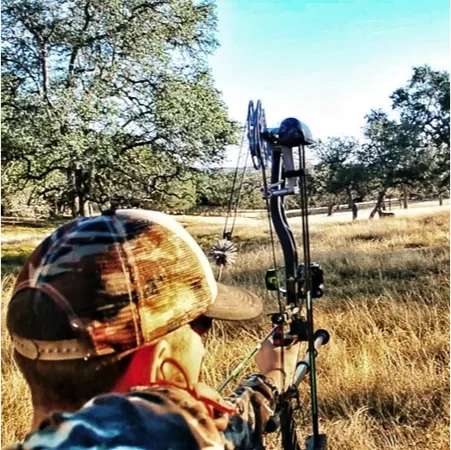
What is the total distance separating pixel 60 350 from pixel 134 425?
0.21 meters

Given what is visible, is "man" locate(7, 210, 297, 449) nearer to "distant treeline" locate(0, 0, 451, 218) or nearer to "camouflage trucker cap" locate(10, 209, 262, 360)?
"camouflage trucker cap" locate(10, 209, 262, 360)

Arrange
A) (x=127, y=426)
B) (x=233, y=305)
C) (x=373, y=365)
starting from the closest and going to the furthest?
(x=127, y=426)
(x=233, y=305)
(x=373, y=365)

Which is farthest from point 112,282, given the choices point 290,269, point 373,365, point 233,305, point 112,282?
point 373,365

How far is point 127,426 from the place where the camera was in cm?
68

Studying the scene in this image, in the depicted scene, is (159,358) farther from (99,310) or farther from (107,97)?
(107,97)

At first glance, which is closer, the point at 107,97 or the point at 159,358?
the point at 159,358

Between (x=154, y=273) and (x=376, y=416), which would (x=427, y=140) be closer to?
(x=376, y=416)

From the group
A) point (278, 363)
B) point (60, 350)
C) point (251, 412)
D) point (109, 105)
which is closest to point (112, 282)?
point (60, 350)

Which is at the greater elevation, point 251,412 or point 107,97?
point 107,97

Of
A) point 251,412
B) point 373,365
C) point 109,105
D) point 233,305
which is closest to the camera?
point 233,305

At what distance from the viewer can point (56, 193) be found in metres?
19.4

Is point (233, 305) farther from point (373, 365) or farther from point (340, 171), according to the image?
point (340, 171)

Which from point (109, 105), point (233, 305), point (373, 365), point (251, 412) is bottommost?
point (373, 365)

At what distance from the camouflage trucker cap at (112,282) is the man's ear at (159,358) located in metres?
0.02
